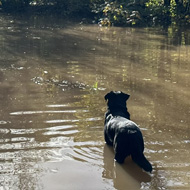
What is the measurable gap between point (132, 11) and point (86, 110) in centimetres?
1637

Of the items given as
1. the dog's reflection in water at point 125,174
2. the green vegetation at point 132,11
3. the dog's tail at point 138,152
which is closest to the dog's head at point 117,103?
the dog's reflection in water at point 125,174

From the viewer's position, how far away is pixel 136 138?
525 centimetres

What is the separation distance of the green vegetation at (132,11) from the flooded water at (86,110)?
20.1ft

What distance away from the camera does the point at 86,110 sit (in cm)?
785

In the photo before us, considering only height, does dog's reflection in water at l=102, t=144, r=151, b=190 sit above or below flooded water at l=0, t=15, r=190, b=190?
below

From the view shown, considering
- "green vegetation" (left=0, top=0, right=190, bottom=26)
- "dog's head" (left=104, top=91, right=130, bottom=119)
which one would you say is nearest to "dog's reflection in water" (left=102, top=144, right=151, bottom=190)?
"dog's head" (left=104, top=91, right=130, bottom=119)

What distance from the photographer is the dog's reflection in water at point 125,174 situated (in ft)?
16.8

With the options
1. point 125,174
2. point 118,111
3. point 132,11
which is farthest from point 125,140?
point 132,11

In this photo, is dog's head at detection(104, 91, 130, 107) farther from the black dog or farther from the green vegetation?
the green vegetation

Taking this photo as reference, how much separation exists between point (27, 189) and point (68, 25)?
17.7m

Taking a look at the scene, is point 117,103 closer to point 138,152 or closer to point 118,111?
point 118,111

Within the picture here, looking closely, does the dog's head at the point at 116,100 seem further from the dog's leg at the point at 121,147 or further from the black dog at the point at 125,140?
the dog's leg at the point at 121,147

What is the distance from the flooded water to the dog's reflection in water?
0.04 ft

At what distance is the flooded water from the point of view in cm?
529
